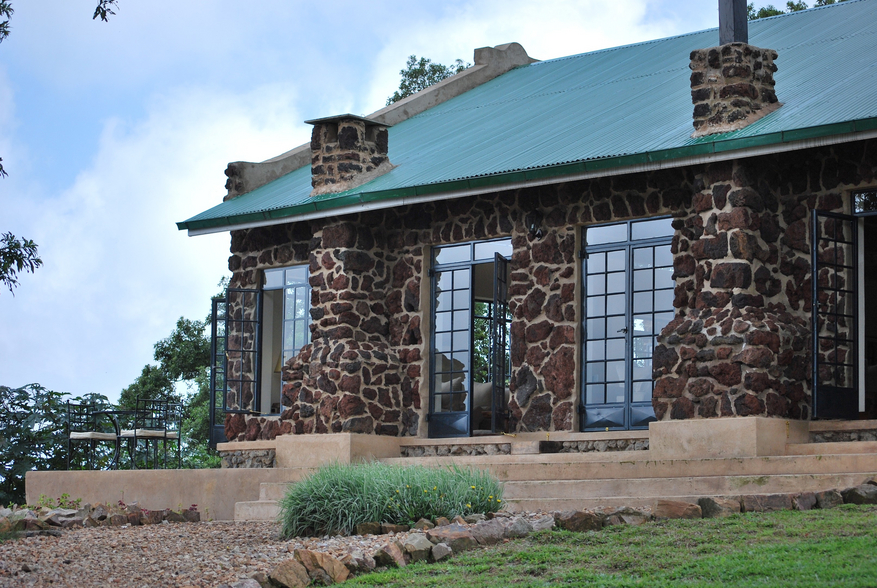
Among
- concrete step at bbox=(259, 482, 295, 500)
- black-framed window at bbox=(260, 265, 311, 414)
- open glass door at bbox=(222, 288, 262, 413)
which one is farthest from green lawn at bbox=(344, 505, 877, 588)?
open glass door at bbox=(222, 288, 262, 413)

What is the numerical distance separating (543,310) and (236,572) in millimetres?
6115

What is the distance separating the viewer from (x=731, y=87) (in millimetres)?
12672

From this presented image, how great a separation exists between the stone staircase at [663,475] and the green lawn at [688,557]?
1.58 meters

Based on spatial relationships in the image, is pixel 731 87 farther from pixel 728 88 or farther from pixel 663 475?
pixel 663 475

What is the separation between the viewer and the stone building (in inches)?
480

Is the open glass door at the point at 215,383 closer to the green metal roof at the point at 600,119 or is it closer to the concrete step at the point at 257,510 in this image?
the green metal roof at the point at 600,119

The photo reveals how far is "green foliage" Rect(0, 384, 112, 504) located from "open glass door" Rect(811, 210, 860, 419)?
1143cm

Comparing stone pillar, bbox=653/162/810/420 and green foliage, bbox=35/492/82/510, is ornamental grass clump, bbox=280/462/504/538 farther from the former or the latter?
green foliage, bbox=35/492/82/510

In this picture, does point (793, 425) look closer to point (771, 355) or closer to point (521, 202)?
point (771, 355)

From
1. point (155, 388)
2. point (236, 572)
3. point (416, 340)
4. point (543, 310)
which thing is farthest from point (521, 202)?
point (155, 388)

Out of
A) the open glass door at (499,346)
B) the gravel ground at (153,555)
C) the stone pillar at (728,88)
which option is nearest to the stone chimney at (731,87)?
the stone pillar at (728,88)

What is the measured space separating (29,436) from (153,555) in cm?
867

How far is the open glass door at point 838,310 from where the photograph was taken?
1208 cm

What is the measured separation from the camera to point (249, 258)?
1720 centimetres
